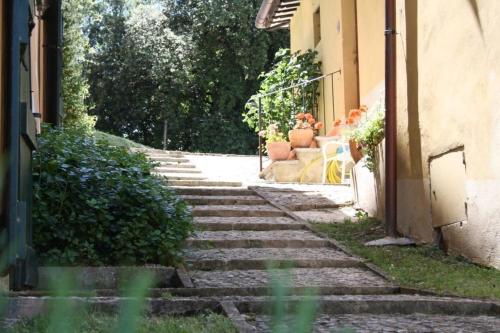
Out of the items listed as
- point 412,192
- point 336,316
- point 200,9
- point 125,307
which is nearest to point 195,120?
point 200,9

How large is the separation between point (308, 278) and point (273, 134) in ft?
22.3

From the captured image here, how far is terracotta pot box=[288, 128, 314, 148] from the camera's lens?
37.0ft

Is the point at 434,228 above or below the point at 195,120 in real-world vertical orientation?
below

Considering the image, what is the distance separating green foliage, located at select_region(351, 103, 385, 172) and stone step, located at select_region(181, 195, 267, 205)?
152 centimetres

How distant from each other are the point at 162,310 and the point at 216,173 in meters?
7.80

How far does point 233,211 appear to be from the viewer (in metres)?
7.51

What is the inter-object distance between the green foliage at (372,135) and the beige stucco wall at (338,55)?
3444 millimetres

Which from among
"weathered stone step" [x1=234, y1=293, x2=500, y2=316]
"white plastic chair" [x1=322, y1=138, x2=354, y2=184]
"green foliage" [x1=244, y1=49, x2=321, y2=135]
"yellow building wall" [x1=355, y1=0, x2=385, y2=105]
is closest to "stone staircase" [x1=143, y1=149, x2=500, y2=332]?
"weathered stone step" [x1=234, y1=293, x2=500, y2=316]

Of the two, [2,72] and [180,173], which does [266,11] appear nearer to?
[180,173]

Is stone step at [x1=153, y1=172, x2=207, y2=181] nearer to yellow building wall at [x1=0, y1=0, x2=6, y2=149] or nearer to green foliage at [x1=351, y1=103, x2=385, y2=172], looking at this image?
green foliage at [x1=351, y1=103, x2=385, y2=172]

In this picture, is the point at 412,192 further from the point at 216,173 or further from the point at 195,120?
the point at 195,120

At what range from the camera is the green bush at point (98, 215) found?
15.0 feet

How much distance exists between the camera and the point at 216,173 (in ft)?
37.7

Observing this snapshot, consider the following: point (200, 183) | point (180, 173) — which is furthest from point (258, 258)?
point (180, 173)
